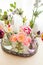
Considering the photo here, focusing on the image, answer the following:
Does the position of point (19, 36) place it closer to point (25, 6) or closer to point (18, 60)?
point (18, 60)

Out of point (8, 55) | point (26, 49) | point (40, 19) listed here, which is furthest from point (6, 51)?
point (40, 19)

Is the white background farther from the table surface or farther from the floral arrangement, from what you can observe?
the table surface

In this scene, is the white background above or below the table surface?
above

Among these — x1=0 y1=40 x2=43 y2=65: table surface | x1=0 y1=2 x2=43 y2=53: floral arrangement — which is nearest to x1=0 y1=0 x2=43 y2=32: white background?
x1=0 y1=2 x2=43 y2=53: floral arrangement

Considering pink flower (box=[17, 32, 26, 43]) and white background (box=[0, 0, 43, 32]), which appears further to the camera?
white background (box=[0, 0, 43, 32])

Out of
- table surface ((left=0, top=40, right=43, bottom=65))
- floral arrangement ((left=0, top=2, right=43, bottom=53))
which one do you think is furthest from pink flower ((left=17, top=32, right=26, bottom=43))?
table surface ((left=0, top=40, right=43, bottom=65))

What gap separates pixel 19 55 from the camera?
1.10 meters

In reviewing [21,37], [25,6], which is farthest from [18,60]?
[25,6]

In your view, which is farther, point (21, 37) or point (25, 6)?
point (25, 6)

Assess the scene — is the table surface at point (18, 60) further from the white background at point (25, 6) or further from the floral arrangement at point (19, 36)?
the white background at point (25, 6)

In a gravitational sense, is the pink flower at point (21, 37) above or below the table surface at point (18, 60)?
above

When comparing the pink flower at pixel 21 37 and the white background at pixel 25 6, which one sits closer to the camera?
the pink flower at pixel 21 37

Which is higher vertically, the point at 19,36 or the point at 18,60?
the point at 19,36

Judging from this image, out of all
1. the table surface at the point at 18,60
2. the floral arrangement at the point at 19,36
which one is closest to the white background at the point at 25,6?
the floral arrangement at the point at 19,36
